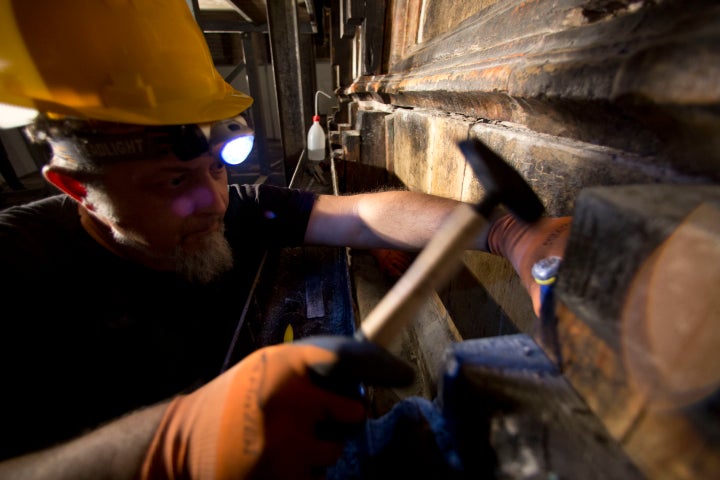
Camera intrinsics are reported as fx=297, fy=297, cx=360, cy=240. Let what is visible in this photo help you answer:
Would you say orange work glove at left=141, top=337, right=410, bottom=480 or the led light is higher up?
the led light

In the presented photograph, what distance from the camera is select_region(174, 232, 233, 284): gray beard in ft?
4.84

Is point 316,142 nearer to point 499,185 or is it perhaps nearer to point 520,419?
point 499,185

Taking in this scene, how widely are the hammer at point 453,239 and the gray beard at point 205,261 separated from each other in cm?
116

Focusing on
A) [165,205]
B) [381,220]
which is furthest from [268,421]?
[381,220]

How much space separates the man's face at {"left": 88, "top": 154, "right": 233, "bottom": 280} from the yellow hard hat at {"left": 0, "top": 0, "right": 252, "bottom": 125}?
19 cm

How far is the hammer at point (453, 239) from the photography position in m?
0.60

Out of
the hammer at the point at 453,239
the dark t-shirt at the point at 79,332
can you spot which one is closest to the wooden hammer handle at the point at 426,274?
the hammer at the point at 453,239

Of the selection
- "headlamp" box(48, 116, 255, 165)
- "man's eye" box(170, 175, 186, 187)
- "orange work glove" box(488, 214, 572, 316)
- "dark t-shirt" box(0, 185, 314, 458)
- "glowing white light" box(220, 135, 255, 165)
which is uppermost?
"headlamp" box(48, 116, 255, 165)

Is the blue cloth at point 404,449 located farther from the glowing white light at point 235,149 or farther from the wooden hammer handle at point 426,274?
the glowing white light at point 235,149

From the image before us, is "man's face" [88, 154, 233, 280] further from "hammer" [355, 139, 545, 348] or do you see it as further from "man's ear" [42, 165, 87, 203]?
"hammer" [355, 139, 545, 348]

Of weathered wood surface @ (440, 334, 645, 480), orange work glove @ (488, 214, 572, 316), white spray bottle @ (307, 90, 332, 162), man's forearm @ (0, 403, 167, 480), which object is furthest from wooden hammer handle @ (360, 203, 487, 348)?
white spray bottle @ (307, 90, 332, 162)

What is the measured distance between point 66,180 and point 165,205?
0.41 meters

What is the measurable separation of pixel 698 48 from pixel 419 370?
1.48m

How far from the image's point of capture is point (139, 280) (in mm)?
1438
